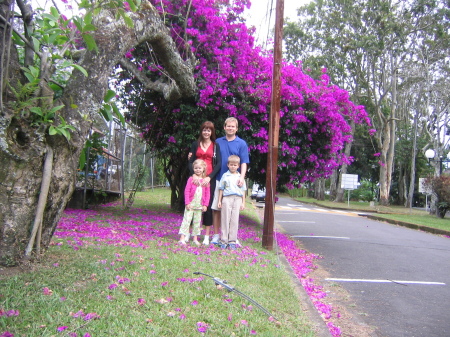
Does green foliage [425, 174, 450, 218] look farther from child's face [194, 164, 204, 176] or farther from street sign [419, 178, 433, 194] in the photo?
child's face [194, 164, 204, 176]

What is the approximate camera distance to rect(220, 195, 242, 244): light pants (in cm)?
588

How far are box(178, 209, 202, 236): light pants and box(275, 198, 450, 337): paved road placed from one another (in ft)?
6.50

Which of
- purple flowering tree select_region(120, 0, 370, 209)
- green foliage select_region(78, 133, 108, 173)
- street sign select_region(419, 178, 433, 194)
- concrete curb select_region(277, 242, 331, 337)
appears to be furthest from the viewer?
street sign select_region(419, 178, 433, 194)

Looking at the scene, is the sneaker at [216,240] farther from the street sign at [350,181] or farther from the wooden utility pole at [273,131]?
the street sign at [350,181]

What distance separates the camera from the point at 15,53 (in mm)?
3688

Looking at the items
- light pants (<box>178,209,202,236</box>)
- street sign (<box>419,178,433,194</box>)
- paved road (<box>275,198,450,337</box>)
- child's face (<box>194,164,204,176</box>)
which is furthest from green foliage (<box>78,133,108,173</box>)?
street sign (<box>419,178,433,194</box>)

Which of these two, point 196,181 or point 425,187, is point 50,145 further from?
point 425,187

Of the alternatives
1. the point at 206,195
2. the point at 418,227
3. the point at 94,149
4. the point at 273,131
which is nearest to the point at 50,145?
the point at 206,195

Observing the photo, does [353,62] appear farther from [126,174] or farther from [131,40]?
[131,40]

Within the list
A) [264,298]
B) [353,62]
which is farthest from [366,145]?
[264,298]

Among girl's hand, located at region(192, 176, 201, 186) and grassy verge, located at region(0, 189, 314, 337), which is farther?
girl's hand, located at region(192, 176, 201, 186)

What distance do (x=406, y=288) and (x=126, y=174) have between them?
11.2 metres

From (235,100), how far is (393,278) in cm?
491

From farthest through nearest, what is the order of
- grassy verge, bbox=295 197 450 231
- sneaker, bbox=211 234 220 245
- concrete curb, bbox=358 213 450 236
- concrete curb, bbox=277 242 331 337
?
grassy verge, bbox=295 197 450 231, concrete curb, bbox=358 213 450 236, sneaker, bbox=211 234 220 245, concrete curb, bbox=277 242 331 337
